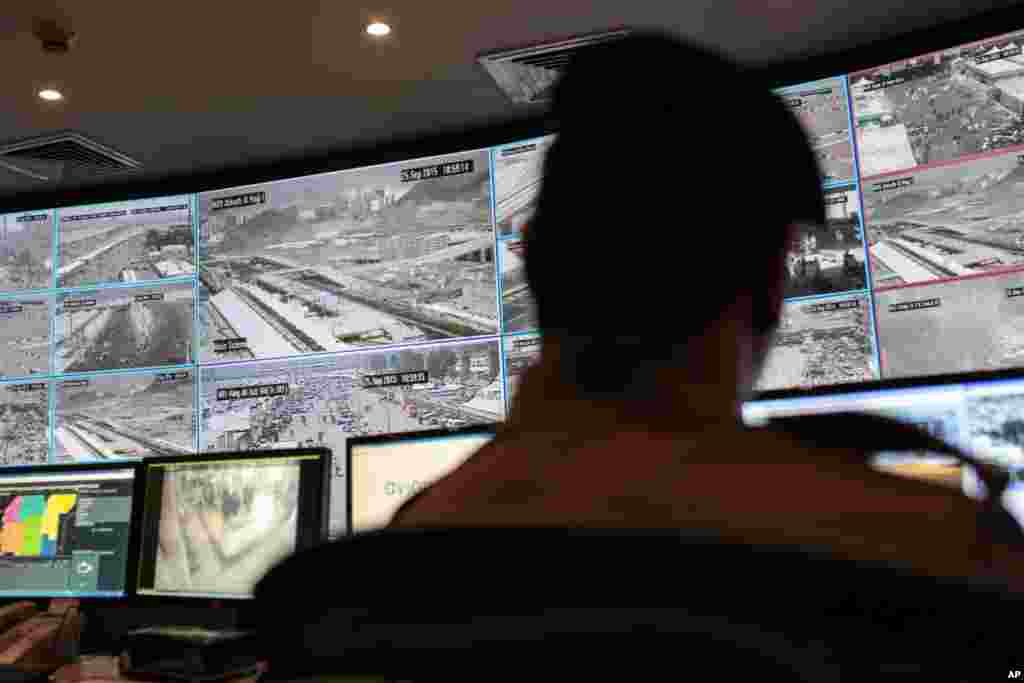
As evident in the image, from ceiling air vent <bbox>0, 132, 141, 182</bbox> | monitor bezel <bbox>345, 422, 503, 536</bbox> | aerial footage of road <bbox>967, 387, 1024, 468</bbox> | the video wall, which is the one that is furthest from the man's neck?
ceiling air vent <bbox>0, 132, 141, 182</bbox>

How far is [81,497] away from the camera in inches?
85.0

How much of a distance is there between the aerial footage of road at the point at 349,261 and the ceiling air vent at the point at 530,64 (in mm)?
375

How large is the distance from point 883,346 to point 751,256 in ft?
8.49

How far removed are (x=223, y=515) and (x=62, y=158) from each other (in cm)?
221

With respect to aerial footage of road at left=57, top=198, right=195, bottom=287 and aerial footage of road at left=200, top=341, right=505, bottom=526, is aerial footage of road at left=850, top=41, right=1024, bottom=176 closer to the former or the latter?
aerial footage of road at left=200, top=341, right=505, bottom=526

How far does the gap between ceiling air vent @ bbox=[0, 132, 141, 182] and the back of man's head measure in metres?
3.37

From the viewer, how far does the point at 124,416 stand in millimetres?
3693

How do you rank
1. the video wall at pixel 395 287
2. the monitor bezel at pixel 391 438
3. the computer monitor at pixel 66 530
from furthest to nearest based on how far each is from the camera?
1. the video wall at pixel 395 287
2. the computer monitor at pixel 66 530
3. the monitor bezel at pixel 391 438

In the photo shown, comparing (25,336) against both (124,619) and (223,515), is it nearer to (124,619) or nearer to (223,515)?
(124,619)

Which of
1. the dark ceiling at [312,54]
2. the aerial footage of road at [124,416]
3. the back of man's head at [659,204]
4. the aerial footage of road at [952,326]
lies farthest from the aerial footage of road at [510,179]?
the back of man's head at [659,204]

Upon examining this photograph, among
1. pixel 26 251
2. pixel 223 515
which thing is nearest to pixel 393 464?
pixel 223 515

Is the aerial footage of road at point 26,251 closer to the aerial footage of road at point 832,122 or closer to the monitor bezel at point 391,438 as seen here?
the monitor bezel at point 391,438

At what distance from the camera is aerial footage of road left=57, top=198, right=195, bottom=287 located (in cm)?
375

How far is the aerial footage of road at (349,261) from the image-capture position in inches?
135
